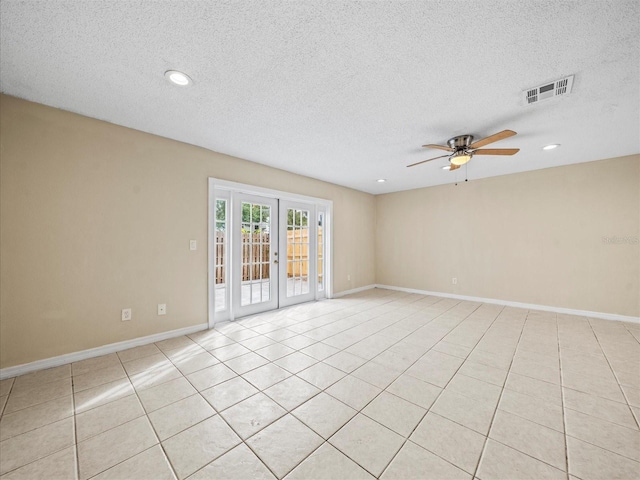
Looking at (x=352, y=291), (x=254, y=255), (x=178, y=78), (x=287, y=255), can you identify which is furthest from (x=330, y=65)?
(x=352, y=291)

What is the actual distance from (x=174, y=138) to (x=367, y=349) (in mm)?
3483

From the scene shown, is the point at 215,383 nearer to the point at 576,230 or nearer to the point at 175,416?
the point at 175,416

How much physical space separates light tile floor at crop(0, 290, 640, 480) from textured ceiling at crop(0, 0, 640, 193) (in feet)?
8.25

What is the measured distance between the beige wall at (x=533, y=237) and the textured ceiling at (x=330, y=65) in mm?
1316

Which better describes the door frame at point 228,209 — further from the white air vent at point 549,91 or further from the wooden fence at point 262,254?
the white air vent at point 549,91

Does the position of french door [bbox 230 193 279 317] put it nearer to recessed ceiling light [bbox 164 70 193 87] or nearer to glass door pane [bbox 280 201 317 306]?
glass door pane [bbox 280 201 317 306]

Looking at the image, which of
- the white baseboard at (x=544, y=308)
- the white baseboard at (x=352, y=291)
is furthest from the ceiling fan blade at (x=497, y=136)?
the white baseboard at (x=352, y=291)

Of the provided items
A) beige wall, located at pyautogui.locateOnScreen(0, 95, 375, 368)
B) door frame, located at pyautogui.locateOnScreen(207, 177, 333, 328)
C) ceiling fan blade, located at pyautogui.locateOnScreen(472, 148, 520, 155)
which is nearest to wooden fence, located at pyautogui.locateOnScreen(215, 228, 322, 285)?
door frame, located at pyautogui.locateOnScreen(207, 177, 333, 328)

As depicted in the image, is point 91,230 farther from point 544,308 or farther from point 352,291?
point 544,308

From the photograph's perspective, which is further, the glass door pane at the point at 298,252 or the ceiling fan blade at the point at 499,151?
the glass door pane at the point at 298,252

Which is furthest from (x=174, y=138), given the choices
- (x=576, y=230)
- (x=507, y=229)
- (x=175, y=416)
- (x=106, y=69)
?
(x=576, y=230)

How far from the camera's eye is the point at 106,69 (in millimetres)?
1888

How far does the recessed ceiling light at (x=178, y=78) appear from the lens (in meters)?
1.91

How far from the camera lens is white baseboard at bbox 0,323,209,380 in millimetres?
2259
